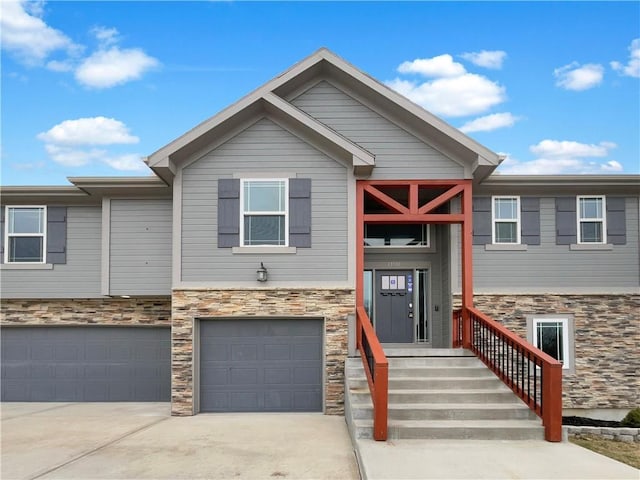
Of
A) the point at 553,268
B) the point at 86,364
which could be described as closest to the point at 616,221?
the point at 553,268

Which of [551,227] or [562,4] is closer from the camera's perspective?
[551,227]

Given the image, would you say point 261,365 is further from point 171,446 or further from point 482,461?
point 482,461

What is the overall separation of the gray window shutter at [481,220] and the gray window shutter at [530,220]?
2.20 ft

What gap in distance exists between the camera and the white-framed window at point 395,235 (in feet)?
40.4

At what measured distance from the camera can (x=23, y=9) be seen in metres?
14.6

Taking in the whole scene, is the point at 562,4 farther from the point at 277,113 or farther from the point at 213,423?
the point at 213,423

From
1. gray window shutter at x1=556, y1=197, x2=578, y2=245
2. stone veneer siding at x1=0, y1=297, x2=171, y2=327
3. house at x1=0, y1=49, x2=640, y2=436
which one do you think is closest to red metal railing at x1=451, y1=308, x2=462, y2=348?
house at x1=0, y1=49, x2=640, y2=436

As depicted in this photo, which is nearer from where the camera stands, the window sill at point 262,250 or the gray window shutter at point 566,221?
the window sill at point 262,250

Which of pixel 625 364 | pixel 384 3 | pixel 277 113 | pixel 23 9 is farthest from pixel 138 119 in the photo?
pixel 625 364

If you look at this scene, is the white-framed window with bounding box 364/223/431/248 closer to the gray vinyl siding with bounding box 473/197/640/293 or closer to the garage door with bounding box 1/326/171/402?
the gray vinyl siding with bounding box 473/197/640/293

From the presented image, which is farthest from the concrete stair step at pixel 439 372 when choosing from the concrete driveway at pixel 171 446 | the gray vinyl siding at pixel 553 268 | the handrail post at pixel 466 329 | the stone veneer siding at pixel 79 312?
the stone veneer siding at pixel 79 312

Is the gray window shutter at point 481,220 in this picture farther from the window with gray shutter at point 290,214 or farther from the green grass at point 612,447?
the green grass at point 612,447

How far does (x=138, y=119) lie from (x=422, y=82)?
17844 millimetres

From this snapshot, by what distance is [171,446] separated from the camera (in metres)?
7.94
